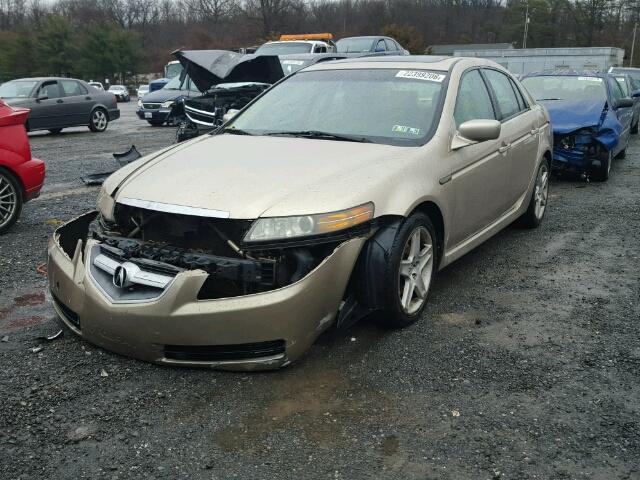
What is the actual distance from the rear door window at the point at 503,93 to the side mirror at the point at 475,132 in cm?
105

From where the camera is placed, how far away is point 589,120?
8594 millimetres

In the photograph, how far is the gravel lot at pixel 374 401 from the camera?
8.56 feet

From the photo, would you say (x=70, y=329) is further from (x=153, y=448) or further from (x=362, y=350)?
(x=362, y=350)

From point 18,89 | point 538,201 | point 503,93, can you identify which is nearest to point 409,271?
point 503,93

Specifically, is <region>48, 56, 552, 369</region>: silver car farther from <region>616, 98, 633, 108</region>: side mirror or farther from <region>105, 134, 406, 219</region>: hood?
<region>616, 98, 633, 108</region>: side mirror

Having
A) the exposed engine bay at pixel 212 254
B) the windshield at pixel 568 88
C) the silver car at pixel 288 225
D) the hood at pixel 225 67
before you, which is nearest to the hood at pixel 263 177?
the silver car at pixel 288 225

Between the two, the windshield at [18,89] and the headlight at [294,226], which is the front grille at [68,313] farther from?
the windshield at [18,89]

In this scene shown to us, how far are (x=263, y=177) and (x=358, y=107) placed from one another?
1.24 metres

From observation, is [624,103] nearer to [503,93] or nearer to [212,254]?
[503,93]

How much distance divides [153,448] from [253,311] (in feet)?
2.45

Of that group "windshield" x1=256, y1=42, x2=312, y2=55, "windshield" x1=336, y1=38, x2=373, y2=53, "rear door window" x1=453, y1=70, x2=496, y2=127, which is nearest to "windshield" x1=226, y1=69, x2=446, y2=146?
"rear door window" x1=453, y1=70, x2=496, y2=127

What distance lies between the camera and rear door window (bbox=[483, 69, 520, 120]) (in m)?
5.28

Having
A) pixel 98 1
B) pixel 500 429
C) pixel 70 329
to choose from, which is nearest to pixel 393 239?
pixel 500 429

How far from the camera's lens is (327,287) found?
10.5 ft
